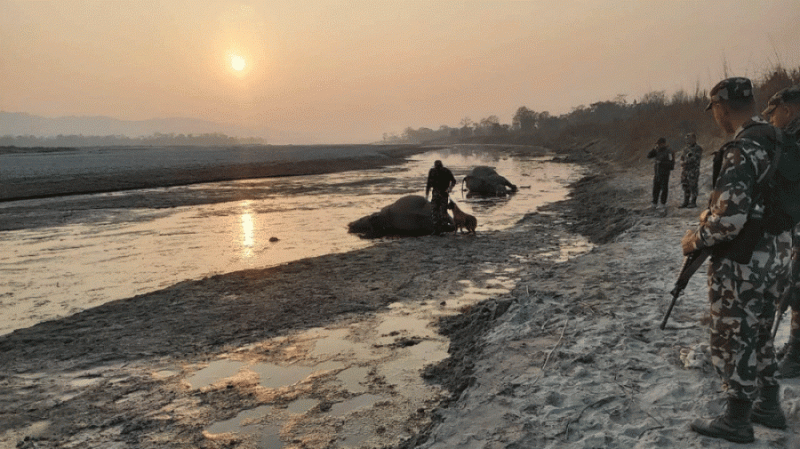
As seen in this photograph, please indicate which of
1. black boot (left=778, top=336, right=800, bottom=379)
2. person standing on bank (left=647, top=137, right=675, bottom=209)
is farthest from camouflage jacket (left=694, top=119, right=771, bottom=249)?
person standing on bank (left=647, top=137, right=675, bottom=209)

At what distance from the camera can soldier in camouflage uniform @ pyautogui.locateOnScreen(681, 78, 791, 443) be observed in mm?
2547

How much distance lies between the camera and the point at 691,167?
39.7 ft

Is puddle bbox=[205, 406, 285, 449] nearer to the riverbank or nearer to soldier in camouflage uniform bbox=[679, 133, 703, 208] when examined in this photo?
the riverbank

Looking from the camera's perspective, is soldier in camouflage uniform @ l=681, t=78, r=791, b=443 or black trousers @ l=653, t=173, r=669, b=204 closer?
soldier in camouflage uniform @ l=681, t=78, r=791, b=443

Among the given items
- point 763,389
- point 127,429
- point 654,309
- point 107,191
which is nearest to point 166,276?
point 127,429

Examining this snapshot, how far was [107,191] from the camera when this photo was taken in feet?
86.9


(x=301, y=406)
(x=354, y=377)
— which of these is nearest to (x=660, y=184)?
(x=354, y=377)

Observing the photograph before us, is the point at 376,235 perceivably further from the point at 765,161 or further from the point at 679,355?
the point at 765,161

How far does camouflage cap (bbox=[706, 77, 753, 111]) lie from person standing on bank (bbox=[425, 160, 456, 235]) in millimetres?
9408

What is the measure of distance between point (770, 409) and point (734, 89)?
2.01 m

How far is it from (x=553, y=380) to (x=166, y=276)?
25.2 feet

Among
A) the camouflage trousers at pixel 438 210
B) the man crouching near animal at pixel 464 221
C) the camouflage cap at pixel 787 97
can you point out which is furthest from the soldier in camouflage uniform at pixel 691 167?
the camouflage cap at pixel 787 97

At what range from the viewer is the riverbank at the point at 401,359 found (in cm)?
357

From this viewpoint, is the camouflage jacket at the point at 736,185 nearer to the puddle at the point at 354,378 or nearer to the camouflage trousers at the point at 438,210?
the puddle at the point at 354,378
